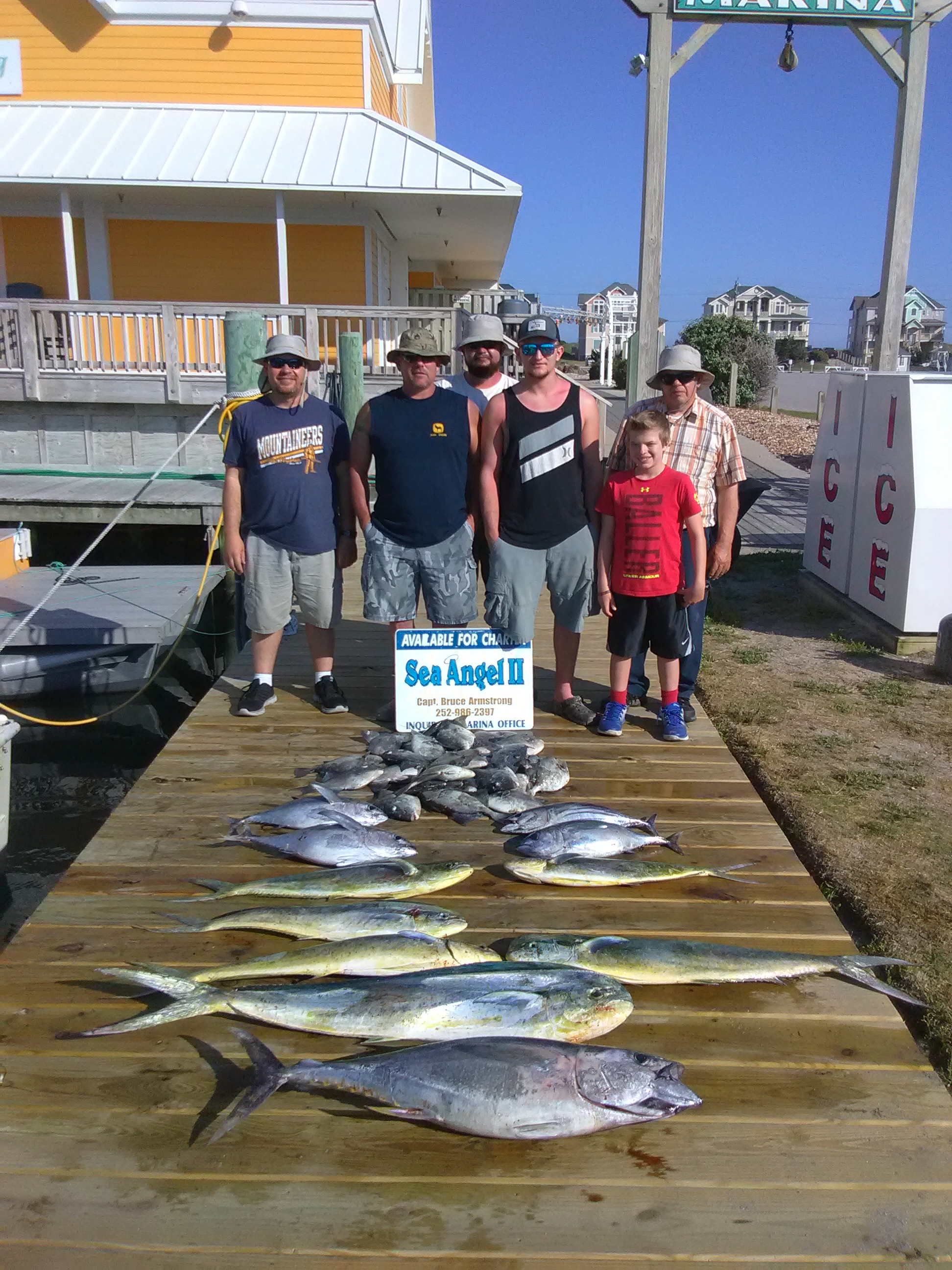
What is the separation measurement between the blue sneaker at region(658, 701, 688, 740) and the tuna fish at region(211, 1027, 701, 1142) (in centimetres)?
241

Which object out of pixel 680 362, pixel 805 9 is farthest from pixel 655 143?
pixel 680 362

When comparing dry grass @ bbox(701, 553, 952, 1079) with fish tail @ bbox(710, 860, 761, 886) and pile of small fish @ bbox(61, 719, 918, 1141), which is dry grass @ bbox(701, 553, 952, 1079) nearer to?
fish tail @ bbox(710, 860, 761, 886)

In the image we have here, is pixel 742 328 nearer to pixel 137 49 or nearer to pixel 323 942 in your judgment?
pixel 137 49

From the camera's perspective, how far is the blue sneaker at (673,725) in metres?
4.52

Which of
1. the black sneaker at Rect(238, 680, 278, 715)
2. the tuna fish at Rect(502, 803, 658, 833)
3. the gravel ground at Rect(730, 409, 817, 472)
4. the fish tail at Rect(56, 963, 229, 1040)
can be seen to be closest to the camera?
the fish tail at Rect(56, 963, 229, 1040)

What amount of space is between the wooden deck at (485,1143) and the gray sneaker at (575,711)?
1567mm

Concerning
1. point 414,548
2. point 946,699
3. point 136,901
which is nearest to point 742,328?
point 946,699

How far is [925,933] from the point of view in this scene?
346 cm

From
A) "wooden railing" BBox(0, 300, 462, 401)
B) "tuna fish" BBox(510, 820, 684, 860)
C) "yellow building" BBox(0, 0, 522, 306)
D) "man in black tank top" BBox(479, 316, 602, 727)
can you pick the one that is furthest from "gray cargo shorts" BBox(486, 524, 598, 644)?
"yellow building" BBox(0, 0, 522, 306)

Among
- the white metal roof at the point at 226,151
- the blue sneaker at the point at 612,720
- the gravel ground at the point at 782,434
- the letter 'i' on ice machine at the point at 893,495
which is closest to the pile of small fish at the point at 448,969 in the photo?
the blue sneaker at the point at 612,720

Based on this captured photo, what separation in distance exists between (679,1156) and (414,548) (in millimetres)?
2888

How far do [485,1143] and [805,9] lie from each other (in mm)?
7178

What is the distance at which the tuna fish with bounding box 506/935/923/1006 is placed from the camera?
2.61m

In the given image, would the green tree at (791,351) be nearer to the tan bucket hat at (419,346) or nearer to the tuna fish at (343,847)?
the tan bucket hat at (419,346)
